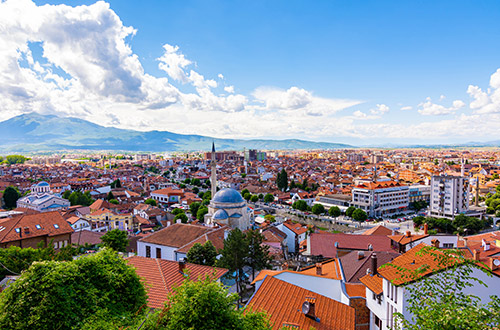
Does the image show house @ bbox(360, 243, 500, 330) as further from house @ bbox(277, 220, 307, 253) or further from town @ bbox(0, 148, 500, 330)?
house @ bbox(277, 220, 307, 253)

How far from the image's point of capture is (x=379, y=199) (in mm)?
57938

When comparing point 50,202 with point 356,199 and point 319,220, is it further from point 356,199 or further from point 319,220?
point 356,199

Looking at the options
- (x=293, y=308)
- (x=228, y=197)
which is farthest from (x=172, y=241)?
(x=293, y=308)

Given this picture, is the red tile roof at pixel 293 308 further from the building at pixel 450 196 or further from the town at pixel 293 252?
the building at pixel 450 196

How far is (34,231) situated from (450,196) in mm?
58528

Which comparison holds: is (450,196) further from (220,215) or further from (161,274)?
(161,274)

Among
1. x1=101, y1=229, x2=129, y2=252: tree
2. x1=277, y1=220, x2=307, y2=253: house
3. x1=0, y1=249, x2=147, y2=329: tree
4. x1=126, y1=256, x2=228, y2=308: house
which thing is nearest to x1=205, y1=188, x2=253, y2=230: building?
x1=277, y1=220, x2=307, y2=253: house

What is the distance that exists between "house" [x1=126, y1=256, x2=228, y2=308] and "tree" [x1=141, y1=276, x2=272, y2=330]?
16.1 ft

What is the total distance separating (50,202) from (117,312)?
160 ft

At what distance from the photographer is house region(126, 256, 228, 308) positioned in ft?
37.6

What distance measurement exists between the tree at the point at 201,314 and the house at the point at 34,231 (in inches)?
875

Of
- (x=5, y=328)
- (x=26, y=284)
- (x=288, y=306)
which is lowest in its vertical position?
(x=288, y=306)

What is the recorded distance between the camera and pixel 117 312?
26.5 ft

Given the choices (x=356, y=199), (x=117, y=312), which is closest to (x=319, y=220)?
(x=356, y=199)
